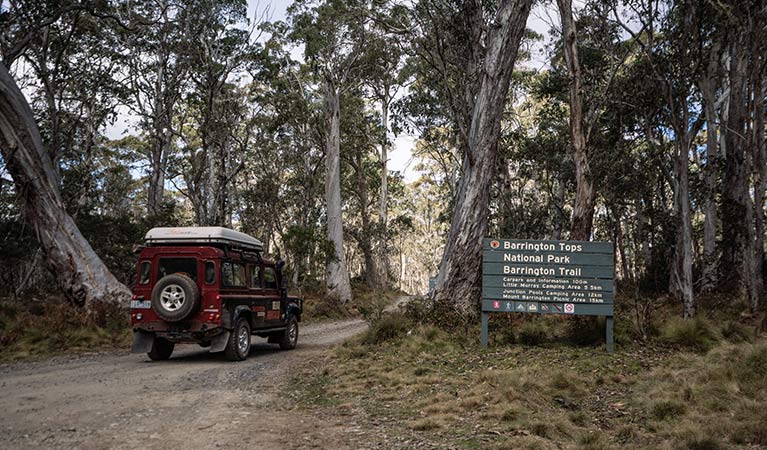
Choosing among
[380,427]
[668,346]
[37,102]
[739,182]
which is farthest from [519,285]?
[37,102]

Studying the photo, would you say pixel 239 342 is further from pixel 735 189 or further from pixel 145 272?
pixel 735 189

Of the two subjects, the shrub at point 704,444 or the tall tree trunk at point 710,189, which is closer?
the shrub at point 704,444

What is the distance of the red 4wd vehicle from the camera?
9.54m

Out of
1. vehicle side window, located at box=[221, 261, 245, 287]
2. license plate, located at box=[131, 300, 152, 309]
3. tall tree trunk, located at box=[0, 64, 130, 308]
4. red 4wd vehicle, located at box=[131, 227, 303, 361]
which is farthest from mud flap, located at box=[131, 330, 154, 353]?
tall tree trunk, located at box=[0, 64, 130, 308]

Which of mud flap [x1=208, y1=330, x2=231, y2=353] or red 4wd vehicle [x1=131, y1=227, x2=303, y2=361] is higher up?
red 4wd vehicle [x1=131, y1=227, x2=303, y2=361]

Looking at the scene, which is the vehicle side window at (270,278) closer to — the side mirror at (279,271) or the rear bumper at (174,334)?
the side mirror at (279,271)

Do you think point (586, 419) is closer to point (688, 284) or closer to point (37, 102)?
point (688, 284)

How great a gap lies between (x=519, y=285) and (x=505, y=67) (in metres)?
5.71

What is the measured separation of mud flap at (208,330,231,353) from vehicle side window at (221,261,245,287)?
0.90 metres

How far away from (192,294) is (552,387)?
6068mm

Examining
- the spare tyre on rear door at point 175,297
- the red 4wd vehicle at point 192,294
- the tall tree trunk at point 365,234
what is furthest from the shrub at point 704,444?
the tall tree trunk at point 365,234

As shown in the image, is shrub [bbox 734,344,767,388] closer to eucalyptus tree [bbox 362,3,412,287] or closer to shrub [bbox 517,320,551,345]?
shrub [bbox 517,320,551,345]

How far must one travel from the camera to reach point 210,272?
32.1ft

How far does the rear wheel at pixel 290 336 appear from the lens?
40.9 ft
